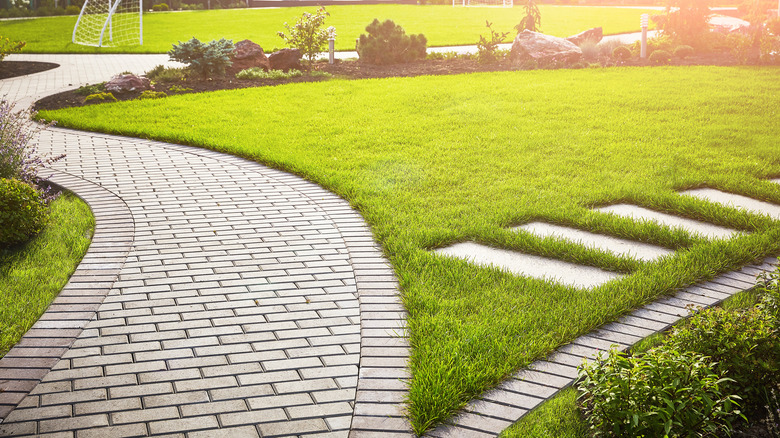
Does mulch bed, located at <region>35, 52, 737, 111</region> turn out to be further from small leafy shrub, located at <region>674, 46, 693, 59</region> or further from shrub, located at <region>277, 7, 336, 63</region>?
shrub, located at <region>277, 7, 336, 63</region>

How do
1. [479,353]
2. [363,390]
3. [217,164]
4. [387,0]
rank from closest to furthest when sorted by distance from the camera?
[363,390] < [479,353] < [217,164] < [387,0]

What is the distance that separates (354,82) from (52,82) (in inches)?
270

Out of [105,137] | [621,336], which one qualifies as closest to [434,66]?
[105,137]

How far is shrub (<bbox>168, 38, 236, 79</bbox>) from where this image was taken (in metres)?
12.7

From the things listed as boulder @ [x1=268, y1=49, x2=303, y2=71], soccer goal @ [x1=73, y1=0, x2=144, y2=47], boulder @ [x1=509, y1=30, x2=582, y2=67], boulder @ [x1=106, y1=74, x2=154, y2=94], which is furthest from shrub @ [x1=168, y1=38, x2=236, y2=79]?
soccer goal @ [x1=73, y1=0, x2=144, y2=47]

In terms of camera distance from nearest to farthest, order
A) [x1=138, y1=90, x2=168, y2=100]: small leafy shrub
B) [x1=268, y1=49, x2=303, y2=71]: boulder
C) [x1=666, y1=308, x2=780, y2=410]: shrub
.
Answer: [x1=666, y1=308, x2=780, y2=410]: shrub, [x1=138, y1=90, x2=168, y2=100]: small leafy shrub, [x1=268, y1=49, x2=303, y2=71]: boulder

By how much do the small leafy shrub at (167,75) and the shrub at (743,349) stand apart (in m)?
12.5

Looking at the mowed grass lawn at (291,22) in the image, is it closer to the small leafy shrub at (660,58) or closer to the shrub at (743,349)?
the small leafy shrub at (660,58)

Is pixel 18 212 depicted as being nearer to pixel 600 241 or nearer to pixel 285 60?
pixel 600 241

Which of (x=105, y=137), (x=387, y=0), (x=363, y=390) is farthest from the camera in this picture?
(x=387, y=0)

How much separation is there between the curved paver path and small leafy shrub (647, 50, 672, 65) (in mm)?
12491

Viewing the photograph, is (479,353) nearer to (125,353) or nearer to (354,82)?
(125,353)

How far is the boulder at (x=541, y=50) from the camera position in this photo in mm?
15250

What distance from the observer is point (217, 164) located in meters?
7.43
